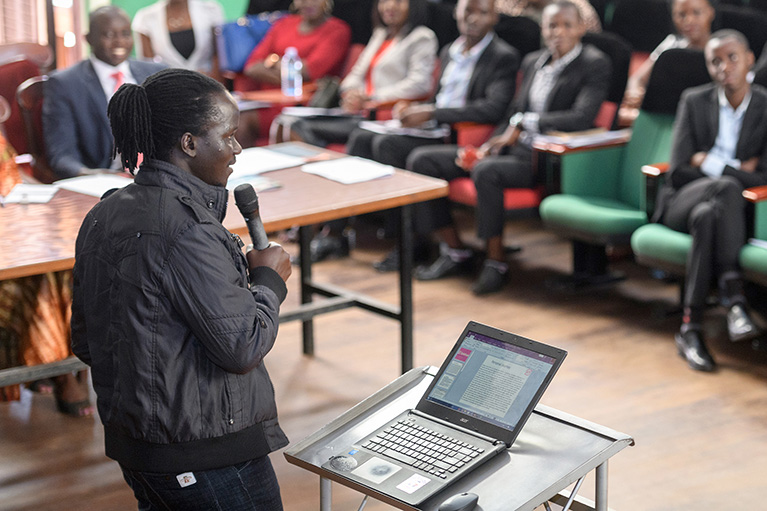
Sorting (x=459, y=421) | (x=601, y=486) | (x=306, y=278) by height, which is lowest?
(x=306, y=278)

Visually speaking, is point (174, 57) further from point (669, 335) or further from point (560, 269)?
point (669, 335)

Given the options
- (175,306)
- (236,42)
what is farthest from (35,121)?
(175,306)

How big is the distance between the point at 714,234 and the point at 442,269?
4.88 ft

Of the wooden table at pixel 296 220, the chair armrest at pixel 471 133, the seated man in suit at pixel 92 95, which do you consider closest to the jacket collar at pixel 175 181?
the wooden table at pixel 296 220

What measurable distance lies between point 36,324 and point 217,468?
1.63 metres

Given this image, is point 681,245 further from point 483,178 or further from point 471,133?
point 471,133

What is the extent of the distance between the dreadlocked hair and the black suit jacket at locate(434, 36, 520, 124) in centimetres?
357

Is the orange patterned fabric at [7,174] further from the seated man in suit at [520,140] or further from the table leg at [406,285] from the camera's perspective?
the seated man in suit at [520,140]

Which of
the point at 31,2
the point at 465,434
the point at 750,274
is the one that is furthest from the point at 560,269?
the point at 31,2

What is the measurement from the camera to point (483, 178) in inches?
188

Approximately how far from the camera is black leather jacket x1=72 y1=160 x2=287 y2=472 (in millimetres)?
1685

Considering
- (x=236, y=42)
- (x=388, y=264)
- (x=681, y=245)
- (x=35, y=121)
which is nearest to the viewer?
(x=681, y=245)

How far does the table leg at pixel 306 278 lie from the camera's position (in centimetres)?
404

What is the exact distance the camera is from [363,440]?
1.95 meters
